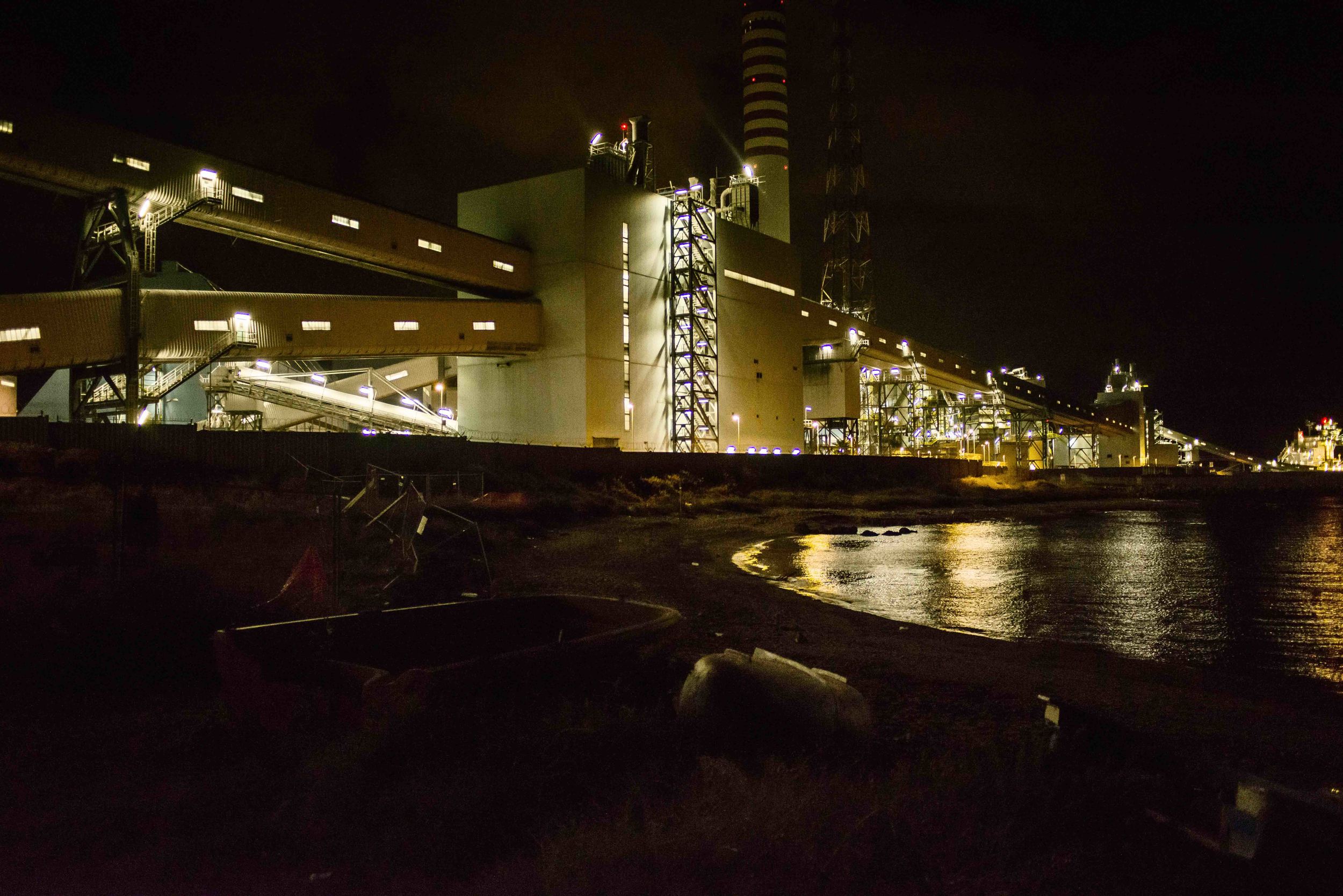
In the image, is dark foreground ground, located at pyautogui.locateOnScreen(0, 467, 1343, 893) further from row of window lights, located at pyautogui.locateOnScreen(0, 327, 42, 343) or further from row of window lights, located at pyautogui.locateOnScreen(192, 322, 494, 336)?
row of window lights, located at pyautogui.locateOnScreen(192, 322, 494, 336)

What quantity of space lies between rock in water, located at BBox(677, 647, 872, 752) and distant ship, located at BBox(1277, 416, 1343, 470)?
203m

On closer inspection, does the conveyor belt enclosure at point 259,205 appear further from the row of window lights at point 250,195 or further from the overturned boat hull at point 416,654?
the overturned boat hull at point 416,654

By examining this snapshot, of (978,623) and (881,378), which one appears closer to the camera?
(978,623)

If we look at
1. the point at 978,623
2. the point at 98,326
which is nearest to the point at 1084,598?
the point at 978,623

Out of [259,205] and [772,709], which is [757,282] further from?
[772,709]

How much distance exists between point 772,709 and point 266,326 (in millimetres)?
33511

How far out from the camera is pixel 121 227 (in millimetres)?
31109

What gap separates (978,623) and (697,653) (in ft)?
19.4

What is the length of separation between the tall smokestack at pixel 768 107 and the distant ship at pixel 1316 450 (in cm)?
14969

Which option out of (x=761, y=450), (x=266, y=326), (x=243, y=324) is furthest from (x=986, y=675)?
(x=761, y=450)

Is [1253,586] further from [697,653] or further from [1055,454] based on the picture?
[1055,454]

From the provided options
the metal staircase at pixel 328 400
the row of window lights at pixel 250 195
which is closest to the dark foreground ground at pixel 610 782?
the row of window lights at pixel 250 195

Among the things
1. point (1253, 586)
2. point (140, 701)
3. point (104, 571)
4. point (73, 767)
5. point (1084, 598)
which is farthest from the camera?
point (1253, 586)

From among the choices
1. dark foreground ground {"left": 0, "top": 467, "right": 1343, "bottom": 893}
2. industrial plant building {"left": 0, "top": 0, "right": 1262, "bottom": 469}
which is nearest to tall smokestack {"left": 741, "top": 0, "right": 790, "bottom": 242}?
industrial plant building {"left": 0, "top": 0, "right": 1262, "bottom": 469}
